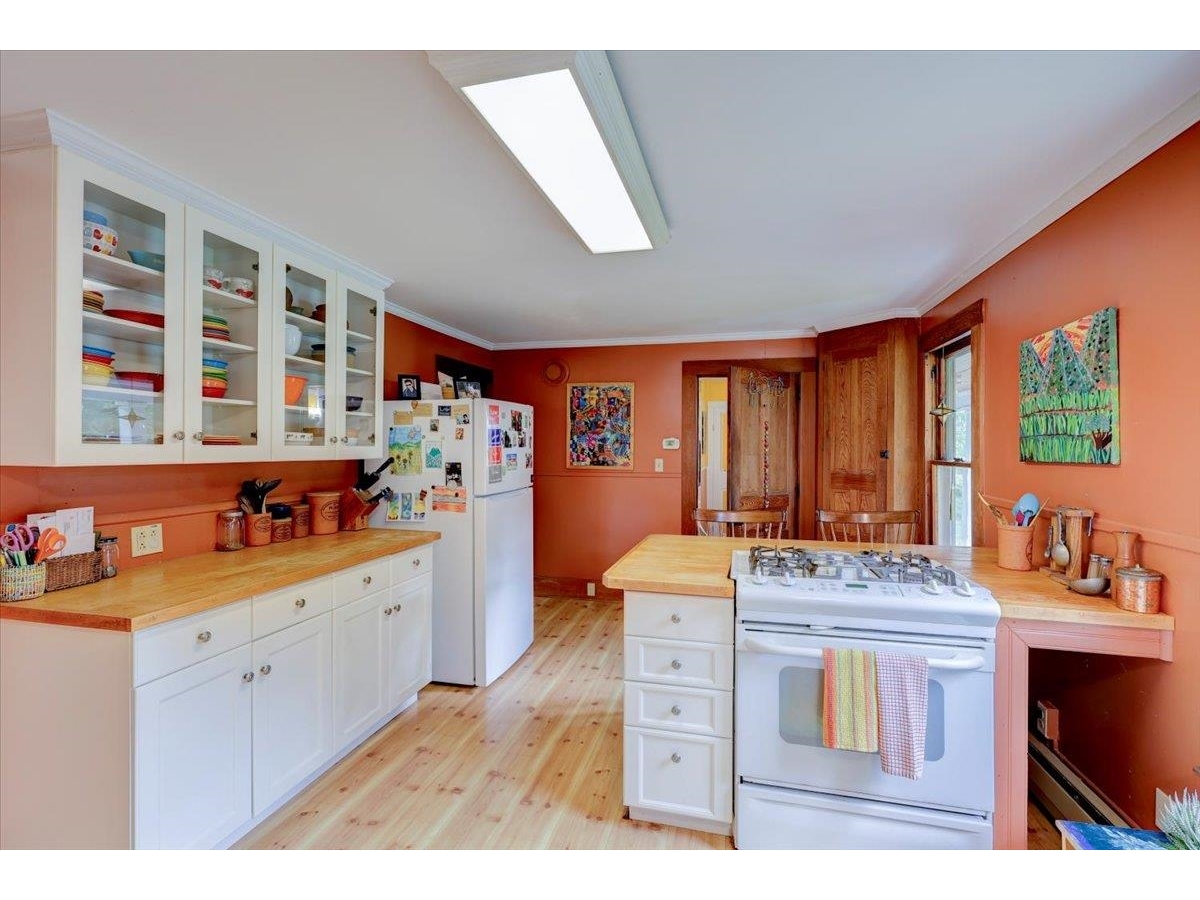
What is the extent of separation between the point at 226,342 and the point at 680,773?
231 centimetres

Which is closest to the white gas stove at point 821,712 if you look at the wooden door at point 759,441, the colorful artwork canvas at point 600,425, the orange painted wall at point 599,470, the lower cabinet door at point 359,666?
the lower cabinet door at point 359,666

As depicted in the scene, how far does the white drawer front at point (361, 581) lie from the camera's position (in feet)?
6.88

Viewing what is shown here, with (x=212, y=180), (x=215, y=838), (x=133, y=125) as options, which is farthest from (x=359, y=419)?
(x=215, y=838)

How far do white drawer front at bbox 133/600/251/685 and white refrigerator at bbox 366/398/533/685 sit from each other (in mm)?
1240

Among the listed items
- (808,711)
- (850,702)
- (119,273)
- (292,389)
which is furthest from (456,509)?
(850,702)

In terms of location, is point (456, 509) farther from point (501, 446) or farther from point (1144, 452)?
point (1144, 452)

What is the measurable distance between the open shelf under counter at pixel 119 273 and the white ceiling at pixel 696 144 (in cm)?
34

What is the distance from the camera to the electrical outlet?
1874 millimetres

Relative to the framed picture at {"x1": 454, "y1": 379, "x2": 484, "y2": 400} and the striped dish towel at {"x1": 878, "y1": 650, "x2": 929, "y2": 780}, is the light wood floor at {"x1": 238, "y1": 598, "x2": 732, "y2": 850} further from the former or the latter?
the framed picture at {"x1": 454, "y1": 379, "x2": 484, "y2": 400}

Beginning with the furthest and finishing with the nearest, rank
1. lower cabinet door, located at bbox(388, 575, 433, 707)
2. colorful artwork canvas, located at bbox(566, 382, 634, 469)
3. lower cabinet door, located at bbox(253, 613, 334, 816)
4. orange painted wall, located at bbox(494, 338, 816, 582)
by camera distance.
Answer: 1. colorful artwork canvas, located at bbox(566, 382, 634, 469)
2. orange painted wall, located at bbox(494, 338, 816, 582)
3. lower cabinet door, located at bbox(388, 575, 433, 707)
4. lower cabinet door, located at bbox(253, 613, 334, 816)

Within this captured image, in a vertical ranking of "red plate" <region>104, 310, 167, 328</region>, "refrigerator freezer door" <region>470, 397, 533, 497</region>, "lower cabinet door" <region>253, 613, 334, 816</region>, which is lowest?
"lower cabinet door" <region>253, 613, 334, 816</region>

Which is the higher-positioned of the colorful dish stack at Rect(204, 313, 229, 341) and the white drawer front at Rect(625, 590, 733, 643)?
the colorful dish stack at Rect(204, 313, 229, 341)

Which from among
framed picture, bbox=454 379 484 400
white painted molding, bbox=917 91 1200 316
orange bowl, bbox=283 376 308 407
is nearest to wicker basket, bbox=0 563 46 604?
orange bowl, bbox=283 376 308 407
